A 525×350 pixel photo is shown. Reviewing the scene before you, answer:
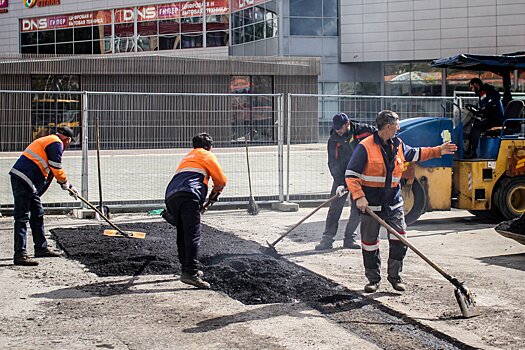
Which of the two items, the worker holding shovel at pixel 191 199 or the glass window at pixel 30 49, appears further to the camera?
the glass window at pixel 30 49

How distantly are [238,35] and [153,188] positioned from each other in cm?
2536

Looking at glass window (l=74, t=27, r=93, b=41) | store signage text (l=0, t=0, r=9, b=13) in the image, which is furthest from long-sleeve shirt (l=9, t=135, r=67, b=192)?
store signage text (l=0, t=0, r=9, b=13)

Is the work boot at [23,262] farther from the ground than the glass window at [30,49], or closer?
closer

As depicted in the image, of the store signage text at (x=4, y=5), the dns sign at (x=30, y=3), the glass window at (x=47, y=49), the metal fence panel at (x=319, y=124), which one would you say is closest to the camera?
the metal fence panel at (x=319, y=124)

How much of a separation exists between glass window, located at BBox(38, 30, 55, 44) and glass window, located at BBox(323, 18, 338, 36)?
20154mm

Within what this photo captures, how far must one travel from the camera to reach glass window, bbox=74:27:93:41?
4588cm

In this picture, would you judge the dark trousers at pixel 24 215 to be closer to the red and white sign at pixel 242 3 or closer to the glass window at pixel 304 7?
the glass window at pixel 304 7

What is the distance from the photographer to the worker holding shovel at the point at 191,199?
801cm

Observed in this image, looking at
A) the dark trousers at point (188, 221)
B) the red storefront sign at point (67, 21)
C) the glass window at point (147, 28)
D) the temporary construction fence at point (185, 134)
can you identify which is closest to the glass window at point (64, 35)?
the red storefront sign at point (67, 21)

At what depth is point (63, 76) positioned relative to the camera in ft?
93.6

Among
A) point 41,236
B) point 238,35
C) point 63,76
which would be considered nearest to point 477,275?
point 41,236

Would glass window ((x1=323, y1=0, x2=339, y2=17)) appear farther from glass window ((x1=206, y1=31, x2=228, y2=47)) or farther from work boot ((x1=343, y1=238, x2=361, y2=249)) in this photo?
work boot ((x1=343, y1=238, x2=361, y2=249))

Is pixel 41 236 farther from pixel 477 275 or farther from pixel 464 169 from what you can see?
pixel 464 169

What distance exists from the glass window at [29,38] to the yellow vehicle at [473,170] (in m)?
40.3
